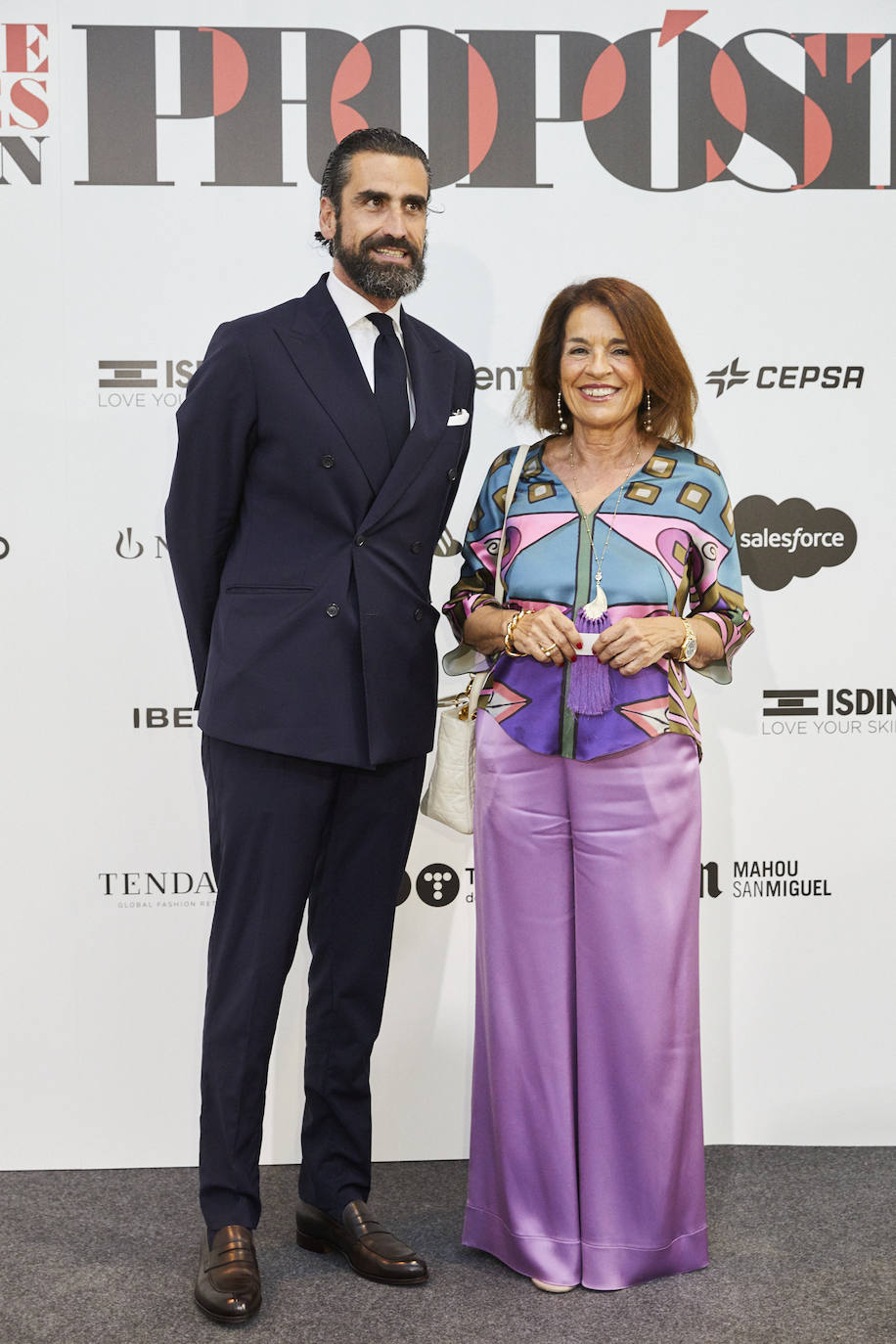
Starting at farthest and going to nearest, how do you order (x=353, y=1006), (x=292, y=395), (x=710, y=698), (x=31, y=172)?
(x=710, y=698), (x=31, y=172), (x=353, y=1006), (x=292, y=395)

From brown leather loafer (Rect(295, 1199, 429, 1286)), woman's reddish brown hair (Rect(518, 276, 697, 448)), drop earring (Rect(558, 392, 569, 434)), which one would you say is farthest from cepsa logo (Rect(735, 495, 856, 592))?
brown leather loafer (Rect(295, 1199, 429, 1286))

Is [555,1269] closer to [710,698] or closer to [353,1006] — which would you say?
[353,1006]

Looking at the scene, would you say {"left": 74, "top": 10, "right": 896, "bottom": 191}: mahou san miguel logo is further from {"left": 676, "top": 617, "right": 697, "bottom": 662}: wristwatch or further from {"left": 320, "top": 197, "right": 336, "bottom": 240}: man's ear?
{"left": 676, "top": 617, "right": 697, "bottom": 662}: wristwatch

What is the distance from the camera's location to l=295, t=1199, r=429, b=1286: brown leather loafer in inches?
96.1

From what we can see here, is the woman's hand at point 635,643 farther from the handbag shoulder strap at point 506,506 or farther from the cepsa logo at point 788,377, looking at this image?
the cepsa logo at point 788,377

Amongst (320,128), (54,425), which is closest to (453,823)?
(54,425)

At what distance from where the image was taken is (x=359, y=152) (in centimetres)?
241

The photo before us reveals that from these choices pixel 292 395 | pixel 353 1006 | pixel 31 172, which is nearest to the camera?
pixel 292 395

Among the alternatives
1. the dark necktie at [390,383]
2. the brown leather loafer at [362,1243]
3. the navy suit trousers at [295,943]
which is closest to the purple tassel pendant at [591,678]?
the navy suit trousers at [295,943]

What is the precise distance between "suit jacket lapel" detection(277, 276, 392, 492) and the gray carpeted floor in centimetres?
150

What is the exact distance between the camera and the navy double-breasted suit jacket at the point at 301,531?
91.3 inches

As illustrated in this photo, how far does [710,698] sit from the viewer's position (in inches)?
127

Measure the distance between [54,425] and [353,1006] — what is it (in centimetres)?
154

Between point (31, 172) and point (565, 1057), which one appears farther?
point (31, 172)
